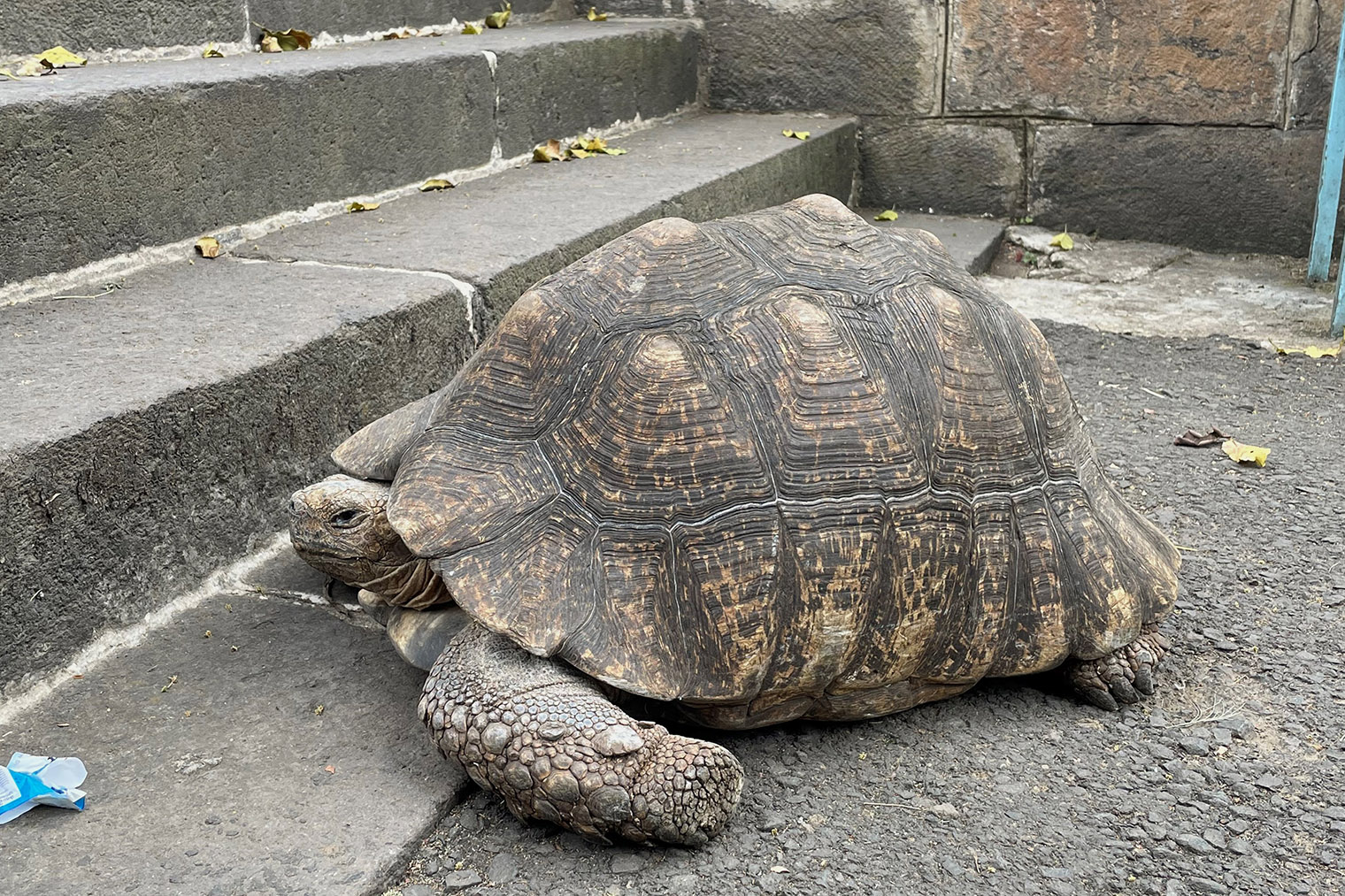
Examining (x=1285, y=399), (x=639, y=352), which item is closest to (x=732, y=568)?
(x=639, y=352)

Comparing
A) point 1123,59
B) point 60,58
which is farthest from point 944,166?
point 60,58

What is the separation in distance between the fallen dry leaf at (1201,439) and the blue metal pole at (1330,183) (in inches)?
45.5

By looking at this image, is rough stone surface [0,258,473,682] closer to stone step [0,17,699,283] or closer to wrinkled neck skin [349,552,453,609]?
stone step [0,17,699,283]

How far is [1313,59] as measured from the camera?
16.0ft

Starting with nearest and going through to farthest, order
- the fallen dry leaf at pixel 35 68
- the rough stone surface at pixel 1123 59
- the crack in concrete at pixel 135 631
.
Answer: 1. the crack in concrete at pixel 135 631
2. the fallen dry leaf at pixel 35 68
3. the rough stone surface at pixel 1123 59

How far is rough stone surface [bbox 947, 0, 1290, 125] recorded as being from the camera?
4977 millimetres

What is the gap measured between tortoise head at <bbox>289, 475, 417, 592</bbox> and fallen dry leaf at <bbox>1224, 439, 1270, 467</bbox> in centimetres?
233

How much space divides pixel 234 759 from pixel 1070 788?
1351mm

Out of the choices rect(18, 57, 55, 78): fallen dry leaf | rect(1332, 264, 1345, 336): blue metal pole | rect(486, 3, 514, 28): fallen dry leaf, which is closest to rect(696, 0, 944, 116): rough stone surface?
rect(486, 3, 514, 28): fallen dry leaf

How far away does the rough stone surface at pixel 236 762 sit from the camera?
171 cm

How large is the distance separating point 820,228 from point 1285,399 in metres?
2.27

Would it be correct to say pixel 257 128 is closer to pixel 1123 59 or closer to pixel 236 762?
pixel 236 762

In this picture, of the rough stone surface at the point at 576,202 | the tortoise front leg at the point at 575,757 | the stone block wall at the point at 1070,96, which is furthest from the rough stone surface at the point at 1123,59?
the tortoise front leg at the point at 575,757

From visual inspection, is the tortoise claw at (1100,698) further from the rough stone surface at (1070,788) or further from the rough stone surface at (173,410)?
the rough stone surface at (173,410)
